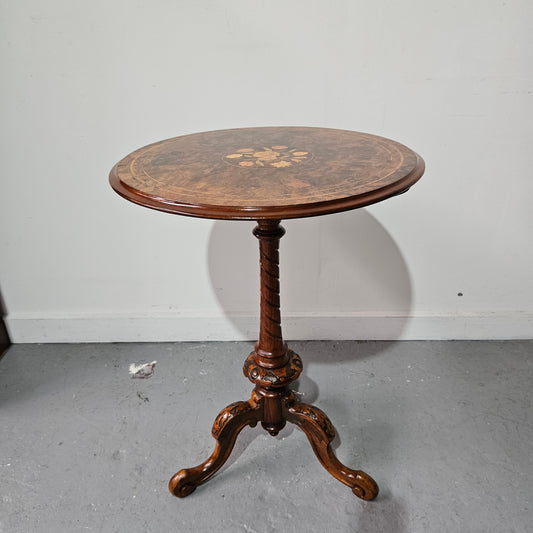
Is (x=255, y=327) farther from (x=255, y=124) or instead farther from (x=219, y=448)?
(x=255, y=124)

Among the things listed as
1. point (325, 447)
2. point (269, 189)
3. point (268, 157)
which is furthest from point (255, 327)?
point (269, 189)

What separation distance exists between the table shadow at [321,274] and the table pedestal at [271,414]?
0.71 metres

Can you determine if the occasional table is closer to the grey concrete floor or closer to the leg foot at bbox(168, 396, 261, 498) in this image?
the leg foot at bbox(168, 396, 261, 498)

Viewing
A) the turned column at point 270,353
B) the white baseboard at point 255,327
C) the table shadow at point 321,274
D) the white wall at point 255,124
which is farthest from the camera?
the white baseboard at point 255,327

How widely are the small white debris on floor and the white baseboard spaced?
0.19 m

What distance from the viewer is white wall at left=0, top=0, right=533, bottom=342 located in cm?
196

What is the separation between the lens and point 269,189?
3.87 ft

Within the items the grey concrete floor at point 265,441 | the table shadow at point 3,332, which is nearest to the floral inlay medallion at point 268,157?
the grey concrete floor at point 265,441

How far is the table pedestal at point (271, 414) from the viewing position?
1637mm

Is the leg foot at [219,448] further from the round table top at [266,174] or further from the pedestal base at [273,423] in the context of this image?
the round table top at [266,174]

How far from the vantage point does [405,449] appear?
185 cm

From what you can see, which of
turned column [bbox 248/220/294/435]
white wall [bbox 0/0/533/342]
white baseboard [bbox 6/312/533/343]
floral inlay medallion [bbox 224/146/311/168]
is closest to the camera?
floral inlay medallion [bbox 224/146/311/168]

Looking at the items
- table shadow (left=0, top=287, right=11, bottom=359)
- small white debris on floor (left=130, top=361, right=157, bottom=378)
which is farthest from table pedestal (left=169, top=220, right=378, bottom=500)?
table shadow (left=0, top=287, right=11, bottom=359)

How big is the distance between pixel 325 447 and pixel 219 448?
14.4 inches
